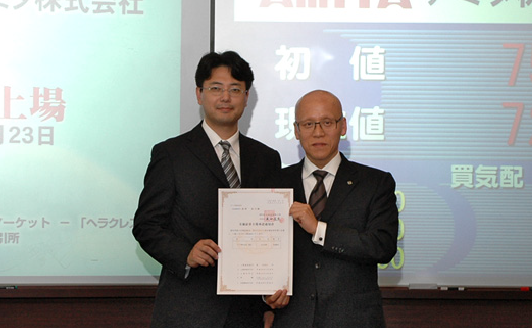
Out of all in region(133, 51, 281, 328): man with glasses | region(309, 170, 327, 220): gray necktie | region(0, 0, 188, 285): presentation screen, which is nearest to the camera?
region(309, 170, 327, 220): gray necktie

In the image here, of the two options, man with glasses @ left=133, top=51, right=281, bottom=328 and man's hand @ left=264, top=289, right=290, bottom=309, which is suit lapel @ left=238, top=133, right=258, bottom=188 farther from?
man's hand @ left=264, top=289, right=290, bottom=309

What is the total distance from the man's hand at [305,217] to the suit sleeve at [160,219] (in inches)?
16.3

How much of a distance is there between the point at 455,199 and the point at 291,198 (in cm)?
148

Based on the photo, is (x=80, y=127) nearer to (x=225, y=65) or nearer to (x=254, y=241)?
(x=225, y=65)

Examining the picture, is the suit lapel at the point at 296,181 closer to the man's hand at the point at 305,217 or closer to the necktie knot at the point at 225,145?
the man's hand at the point at 305,217

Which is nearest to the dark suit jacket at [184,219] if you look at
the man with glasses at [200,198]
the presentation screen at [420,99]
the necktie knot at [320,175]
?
the man with glasses at [200,198]

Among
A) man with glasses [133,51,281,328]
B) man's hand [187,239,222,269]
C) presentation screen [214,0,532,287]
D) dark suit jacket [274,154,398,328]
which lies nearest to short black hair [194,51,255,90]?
man with glasses [133,51,281,328]

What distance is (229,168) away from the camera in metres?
2.26

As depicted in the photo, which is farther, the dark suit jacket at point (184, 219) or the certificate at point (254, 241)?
the dark suit jacket at point (184, 219)

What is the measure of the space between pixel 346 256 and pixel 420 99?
4.87ft

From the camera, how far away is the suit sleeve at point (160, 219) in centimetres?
206

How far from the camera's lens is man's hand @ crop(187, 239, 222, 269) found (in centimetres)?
199

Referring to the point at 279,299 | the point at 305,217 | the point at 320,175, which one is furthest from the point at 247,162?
the point at 279,299

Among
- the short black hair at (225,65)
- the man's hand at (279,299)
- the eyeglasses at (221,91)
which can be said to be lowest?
the man's hand at (279,299)
